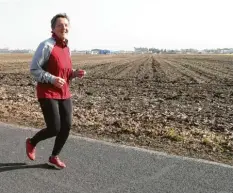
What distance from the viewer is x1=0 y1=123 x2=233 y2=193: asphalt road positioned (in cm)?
411

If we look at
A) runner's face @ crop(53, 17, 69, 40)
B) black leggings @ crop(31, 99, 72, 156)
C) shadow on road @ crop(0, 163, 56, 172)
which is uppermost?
runner's face @ crop(53, 17, 69, 40)

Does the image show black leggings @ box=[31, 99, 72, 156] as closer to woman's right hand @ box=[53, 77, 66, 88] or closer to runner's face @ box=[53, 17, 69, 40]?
woman's right hand @ box=[53, 77, 66, 88]

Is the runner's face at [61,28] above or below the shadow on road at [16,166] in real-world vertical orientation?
above

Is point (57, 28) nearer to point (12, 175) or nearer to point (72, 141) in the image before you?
point (12, 175)

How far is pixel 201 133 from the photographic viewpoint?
22.9ft

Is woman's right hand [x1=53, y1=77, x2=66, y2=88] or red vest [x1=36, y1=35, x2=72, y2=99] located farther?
red vest [x1=36, y1=35, x2=72, y2=99]

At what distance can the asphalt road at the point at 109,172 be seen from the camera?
4.11m

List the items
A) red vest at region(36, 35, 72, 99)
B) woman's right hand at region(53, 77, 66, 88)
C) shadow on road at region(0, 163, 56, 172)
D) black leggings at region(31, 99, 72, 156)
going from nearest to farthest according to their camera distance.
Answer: woman's right hand at region(53, 77, 66, 88) → red vest at region(36, 35, 72, 99) → black leggings at region(31, 99, 72, 156) → shadow on road at region(0, 163, 56, 172)

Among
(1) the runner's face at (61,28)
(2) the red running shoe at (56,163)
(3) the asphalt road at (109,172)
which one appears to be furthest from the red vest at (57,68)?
(3) the asphalt road at (109,172)

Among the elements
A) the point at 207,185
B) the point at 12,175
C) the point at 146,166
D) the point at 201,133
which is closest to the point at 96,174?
the point at 146,166

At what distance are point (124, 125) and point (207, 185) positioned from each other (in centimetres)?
349

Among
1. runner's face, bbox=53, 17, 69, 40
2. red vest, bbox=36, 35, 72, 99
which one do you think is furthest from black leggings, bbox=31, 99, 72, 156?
runner's face, bbox=53, 17, 69, 40

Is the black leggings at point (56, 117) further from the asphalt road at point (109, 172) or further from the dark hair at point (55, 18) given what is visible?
the dark hair at point (55, 18)

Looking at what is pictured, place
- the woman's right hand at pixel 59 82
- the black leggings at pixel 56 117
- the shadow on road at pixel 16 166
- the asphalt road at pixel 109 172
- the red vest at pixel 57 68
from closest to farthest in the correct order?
the asphalt road at pixel 109 172
the woman's right hand at pixel 59 82
the red vest at pixel 57 68
the black leggings at pixel 56 117
the shadow on road at pixel 16 166
